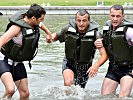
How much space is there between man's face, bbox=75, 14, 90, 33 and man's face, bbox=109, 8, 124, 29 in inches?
19.4

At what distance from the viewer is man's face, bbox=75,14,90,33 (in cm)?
827

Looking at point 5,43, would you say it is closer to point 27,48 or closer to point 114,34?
point 27,48

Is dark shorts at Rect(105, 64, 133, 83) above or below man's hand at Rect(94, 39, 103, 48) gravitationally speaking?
below

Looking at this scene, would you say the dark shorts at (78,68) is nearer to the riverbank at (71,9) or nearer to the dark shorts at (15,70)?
the dark shorts at (15,70)

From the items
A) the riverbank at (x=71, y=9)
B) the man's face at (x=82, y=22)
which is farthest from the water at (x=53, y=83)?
the riverbank at (x=71, y=9)

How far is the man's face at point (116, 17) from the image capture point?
804 cm

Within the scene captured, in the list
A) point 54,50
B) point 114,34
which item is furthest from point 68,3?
point 114,34

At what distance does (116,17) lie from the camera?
26.6 ft

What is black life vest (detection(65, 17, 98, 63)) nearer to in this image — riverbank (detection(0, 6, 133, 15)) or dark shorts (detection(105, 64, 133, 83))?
dark shorts (detection(105, 64, 133, 83))

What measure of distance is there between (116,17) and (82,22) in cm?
67

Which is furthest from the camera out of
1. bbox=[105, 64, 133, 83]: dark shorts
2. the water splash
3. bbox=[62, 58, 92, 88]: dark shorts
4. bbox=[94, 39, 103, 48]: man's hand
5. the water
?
the water

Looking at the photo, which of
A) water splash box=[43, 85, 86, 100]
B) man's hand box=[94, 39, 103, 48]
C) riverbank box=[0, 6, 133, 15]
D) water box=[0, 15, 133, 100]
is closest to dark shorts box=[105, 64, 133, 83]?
water box=[0, 15, 133, 100]

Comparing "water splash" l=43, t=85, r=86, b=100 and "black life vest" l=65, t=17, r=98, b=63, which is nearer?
"black life vest" l=65, t=17, r=98, b=63

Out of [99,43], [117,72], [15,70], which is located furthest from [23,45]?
[117,72]
